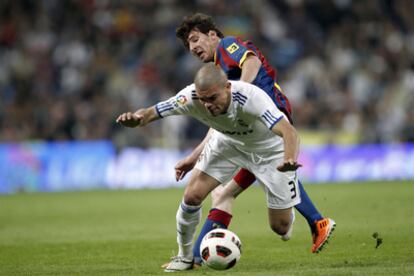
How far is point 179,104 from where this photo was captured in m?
7.68

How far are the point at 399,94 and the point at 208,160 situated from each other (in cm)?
1534

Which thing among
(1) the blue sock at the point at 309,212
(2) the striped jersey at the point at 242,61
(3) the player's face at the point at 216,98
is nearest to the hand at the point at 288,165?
(3) the player's face at the point at 216,98

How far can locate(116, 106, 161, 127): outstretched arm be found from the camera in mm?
7371

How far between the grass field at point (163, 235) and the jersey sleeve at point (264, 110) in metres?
1.30

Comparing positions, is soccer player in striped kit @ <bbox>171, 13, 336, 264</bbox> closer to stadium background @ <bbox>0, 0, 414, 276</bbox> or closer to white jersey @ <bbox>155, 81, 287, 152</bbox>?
white jersey @ <bbox>155, 81, 287, 152</bbox>

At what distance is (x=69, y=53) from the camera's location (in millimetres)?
23562

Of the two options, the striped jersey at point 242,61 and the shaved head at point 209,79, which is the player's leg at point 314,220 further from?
the shaved head at point 209,79

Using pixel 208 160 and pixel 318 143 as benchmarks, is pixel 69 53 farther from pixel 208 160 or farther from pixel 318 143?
pixel 208 160

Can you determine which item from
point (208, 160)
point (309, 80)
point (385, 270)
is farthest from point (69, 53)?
point (385, 270)

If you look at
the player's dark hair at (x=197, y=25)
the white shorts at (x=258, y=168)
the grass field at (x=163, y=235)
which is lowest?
the grass field at (x=163, y=235)

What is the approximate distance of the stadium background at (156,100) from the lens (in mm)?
17031

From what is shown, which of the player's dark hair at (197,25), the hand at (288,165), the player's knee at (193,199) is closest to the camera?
the hand at (288,165)

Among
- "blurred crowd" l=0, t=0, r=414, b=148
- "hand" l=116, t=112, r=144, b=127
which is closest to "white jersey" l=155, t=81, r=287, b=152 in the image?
"hand" l=116, t=112, r=144, b=127

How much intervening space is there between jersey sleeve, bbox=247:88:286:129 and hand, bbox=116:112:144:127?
980mm
